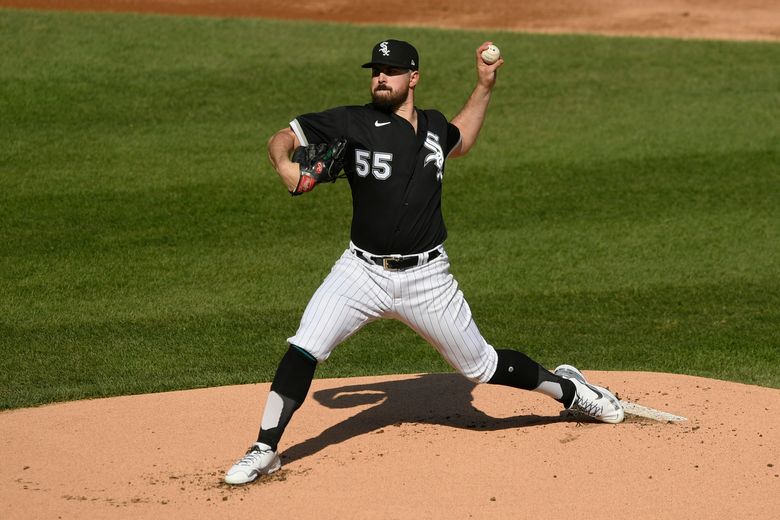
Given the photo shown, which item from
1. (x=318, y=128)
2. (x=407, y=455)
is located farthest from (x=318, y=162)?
(x=407, y=455)

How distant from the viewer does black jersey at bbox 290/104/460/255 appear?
5488 mm

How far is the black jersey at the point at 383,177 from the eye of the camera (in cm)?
549

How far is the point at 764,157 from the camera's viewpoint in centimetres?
1231

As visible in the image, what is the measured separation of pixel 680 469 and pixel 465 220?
5533 millimetres

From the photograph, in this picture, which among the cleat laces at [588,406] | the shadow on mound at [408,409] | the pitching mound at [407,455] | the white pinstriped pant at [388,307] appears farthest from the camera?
the shadow on mound at [408,409]

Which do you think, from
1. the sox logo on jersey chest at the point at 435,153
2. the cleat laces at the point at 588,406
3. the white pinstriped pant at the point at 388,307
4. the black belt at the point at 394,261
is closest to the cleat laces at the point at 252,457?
the white pinstriped pant at the point at 388,307

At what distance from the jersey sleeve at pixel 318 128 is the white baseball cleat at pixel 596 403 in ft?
5.76

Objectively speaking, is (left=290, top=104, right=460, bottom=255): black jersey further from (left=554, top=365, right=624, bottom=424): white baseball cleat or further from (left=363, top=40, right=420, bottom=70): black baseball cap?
(left=554, top=365, right=624, bottom=424): white baseball cleat

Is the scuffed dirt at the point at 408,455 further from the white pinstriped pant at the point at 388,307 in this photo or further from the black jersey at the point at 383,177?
the black jersey at the point at 383,177

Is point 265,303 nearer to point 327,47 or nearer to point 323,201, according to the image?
point 323,201

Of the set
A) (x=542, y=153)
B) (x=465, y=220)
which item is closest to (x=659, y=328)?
(x=465, y=220)

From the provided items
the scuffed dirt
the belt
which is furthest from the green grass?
the belt

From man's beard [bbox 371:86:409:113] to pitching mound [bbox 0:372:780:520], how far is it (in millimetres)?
1632

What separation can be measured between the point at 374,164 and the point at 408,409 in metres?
1.63
